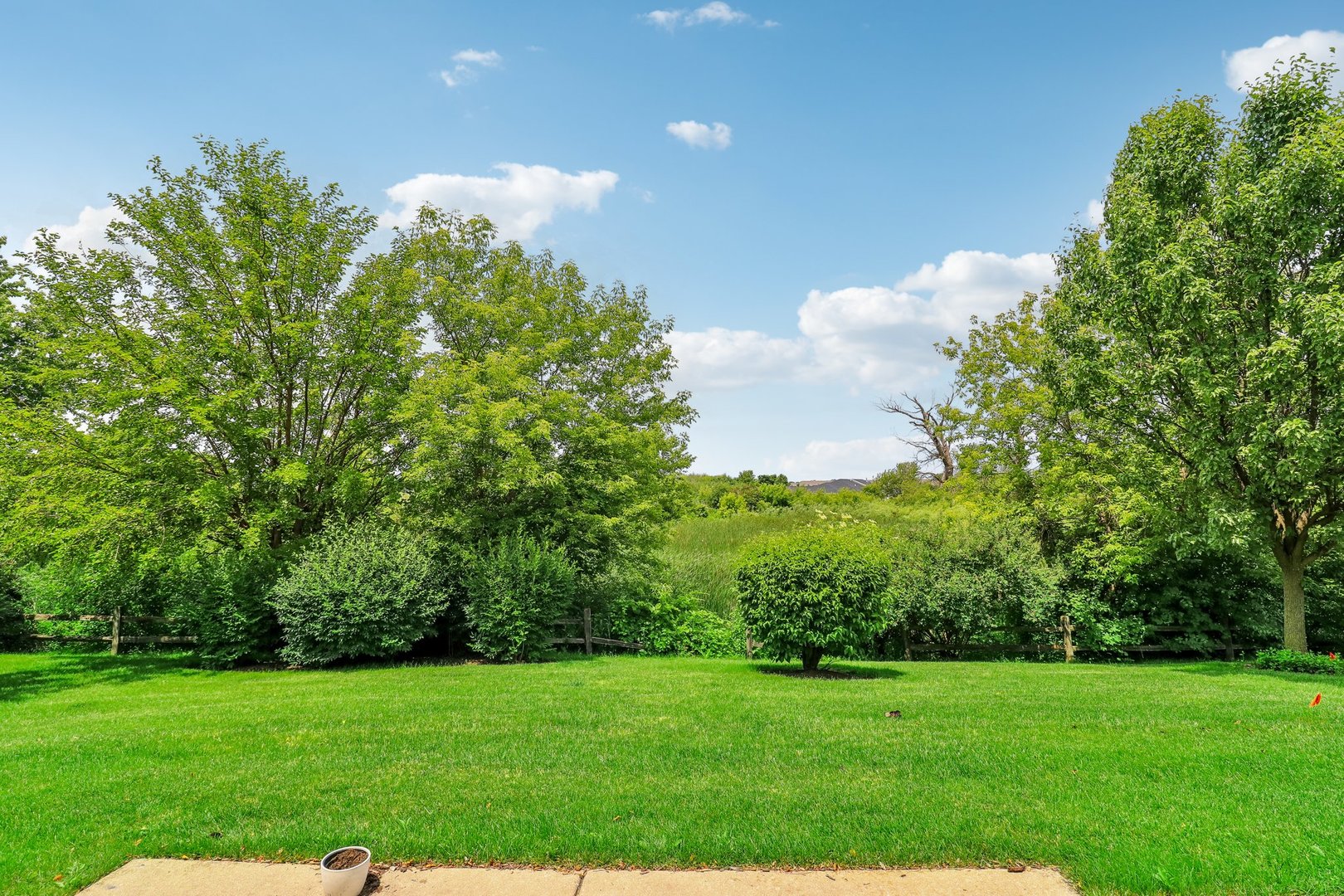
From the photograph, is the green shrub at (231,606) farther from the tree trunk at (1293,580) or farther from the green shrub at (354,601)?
the tree trunk at (1293,580)

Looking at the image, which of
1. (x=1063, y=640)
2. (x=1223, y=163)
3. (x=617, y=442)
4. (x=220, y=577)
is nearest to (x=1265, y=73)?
(x=1223, y=163)

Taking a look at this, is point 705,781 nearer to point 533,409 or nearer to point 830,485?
point 533,409

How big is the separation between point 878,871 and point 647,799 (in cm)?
Answer: 161

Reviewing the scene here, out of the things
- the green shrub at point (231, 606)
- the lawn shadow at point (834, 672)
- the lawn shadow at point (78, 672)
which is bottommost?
the lawn shadow at point (78, 672)

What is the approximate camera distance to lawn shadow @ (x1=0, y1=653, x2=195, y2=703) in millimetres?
10523

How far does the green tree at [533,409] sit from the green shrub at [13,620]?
9.09 m

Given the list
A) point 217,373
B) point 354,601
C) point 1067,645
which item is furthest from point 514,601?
point 1067,645

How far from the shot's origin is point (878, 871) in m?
3.57

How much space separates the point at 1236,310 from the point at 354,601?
16.0 meters

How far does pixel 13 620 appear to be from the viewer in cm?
1539

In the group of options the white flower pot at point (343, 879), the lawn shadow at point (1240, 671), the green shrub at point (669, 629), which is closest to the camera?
the white flower pot at point (343, 879)

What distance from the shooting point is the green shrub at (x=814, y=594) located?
10.4 metres

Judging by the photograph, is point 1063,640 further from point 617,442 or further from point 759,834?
point 759,834

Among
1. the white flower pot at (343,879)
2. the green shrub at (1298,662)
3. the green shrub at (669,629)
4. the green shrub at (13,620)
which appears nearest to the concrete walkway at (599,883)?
the white flower pot at (343,879)
